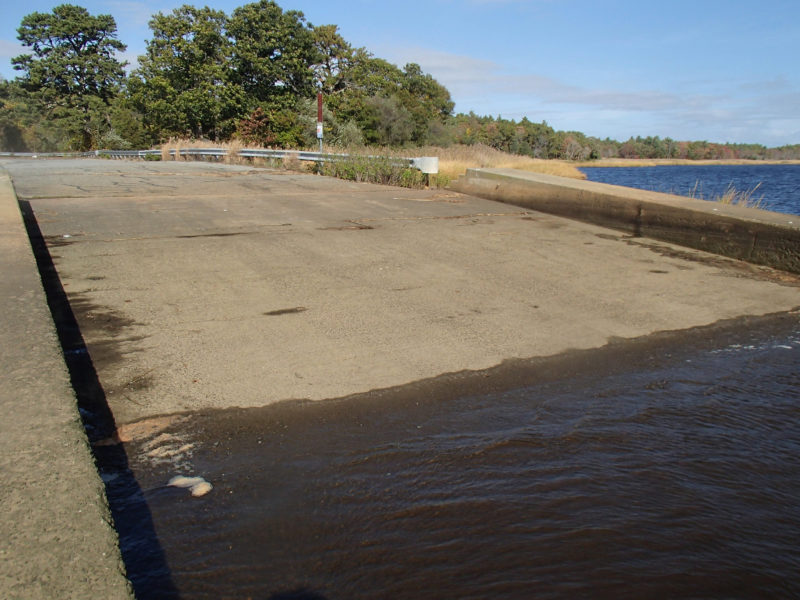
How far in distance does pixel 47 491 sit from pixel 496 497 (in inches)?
73.5

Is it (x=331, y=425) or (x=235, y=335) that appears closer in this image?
(x=331, y=425)

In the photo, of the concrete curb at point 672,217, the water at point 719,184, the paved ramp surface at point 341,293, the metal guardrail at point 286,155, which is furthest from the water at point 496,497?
the metal guardrail at point 286,155

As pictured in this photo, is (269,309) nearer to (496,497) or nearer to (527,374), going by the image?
(527,374)

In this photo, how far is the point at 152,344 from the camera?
471cm

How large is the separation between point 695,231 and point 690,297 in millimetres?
2623

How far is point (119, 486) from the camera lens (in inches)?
118

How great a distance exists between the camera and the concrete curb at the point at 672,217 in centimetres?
762

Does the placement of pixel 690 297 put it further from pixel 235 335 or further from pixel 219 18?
pixel 219 18

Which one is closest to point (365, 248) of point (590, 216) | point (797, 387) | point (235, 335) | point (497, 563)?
point (235, 335)

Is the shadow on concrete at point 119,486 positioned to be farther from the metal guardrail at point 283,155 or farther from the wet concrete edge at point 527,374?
the metal guardrail at point 283,155

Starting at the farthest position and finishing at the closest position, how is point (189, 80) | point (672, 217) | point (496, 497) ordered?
point (189, 80) → point (672, 217) → point (496, 497)

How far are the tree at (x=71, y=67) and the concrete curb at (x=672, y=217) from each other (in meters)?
64.2

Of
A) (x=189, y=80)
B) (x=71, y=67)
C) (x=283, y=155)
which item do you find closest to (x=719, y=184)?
(x=283, y=155)

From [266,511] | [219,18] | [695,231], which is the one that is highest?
[219,18]
